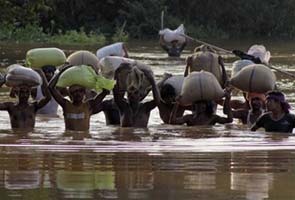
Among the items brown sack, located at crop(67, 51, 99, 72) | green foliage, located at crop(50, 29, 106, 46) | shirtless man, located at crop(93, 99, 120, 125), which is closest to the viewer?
shirtless man, located at crop(93, 99, 120, 125)

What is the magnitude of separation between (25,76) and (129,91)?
1301mm

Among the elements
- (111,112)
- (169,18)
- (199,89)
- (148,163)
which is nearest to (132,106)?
(111,112)

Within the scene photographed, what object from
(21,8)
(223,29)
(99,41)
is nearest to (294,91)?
(21,8)

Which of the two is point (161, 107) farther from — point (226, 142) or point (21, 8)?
point (21, 8)

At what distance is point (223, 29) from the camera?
5444 cm

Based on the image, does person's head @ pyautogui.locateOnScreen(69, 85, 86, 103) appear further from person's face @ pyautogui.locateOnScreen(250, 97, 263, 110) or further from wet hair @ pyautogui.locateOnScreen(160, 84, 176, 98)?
person's face @ pyautogui.locateOnScreen(250, 97, 263, 110)

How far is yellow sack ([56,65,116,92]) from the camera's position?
10734 millimetres

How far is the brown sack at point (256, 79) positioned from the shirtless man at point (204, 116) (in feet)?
0.82

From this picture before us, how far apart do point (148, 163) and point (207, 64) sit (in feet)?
15.5

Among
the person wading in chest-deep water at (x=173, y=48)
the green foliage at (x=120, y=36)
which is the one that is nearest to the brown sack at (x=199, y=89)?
the person wading in chest-deep water at (x=173, y=48)

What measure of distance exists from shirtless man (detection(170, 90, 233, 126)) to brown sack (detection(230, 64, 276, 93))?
9.9 inches

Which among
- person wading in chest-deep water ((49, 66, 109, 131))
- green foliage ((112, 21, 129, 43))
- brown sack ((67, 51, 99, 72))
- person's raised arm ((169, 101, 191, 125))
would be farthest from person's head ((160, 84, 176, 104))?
green foliage ((112, 21, 129, 43))

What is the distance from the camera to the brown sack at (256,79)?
39.1ft

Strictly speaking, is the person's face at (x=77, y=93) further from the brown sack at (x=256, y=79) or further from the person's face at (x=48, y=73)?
the brown sack at (x=256, y=79)
